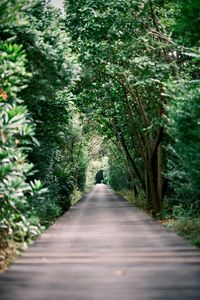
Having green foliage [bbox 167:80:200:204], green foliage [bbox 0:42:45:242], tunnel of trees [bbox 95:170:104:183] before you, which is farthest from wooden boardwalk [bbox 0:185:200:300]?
tunnel of trees [bbox 95:170:104:183]

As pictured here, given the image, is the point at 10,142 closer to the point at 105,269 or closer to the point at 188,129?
the point at 105,269

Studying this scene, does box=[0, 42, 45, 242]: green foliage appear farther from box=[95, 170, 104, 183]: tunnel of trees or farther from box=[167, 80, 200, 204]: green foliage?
box=[95, 170, 104, 183]: tunnel of trees

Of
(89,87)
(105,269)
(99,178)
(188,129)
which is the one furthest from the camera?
(99,178)

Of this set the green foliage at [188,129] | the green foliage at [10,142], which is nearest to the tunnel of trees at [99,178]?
the green foliage at [188,129]

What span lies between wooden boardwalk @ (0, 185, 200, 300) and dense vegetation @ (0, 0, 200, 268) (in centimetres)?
95

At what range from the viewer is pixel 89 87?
18.5 meters

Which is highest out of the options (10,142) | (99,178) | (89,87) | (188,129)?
(89,87)

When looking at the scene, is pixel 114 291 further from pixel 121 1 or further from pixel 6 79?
pixel 121 1

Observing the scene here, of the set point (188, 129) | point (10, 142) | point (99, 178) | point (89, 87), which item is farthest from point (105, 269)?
point (99, 178)

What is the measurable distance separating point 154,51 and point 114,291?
12062 mm

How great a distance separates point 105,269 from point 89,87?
→ 12.7m

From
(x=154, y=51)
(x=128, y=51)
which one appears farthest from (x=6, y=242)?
(x=154, y=51)

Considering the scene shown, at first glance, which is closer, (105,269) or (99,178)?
(105,269)

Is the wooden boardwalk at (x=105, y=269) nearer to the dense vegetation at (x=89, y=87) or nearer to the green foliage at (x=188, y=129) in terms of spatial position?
the dense vegetation at (x=89, y=87)
